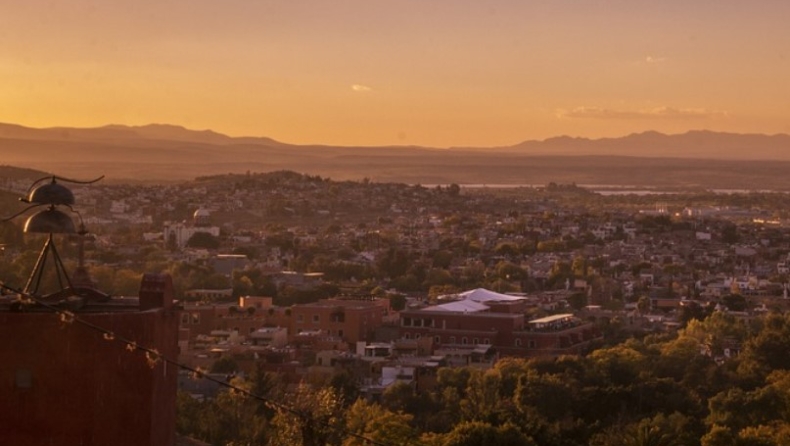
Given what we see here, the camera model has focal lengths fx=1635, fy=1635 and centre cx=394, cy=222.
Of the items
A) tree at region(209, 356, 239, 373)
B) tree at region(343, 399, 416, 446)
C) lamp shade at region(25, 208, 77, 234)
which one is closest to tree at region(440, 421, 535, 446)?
tree at region(343, 399, 416, 446)

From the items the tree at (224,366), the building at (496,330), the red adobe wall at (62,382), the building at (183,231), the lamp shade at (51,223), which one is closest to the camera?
the red adobe wall at (62,382)

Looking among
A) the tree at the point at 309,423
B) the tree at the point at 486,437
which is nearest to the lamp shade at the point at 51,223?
the tree at the point at 309,423

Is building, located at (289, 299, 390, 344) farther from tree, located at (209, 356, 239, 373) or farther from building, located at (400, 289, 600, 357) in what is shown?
tree, located at (209, 356, 239, 373)

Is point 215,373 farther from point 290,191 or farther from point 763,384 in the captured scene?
point 290,191

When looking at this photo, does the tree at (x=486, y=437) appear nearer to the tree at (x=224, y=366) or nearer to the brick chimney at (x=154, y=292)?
the brick chimney at (x=154, y=292)

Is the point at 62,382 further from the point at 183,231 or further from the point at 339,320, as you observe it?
the point at 183,231

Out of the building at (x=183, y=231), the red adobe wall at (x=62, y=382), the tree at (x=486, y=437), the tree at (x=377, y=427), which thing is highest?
the red adobe wall at (x=62, y=382)

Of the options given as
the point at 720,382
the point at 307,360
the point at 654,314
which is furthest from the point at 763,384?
the point at 654,314
